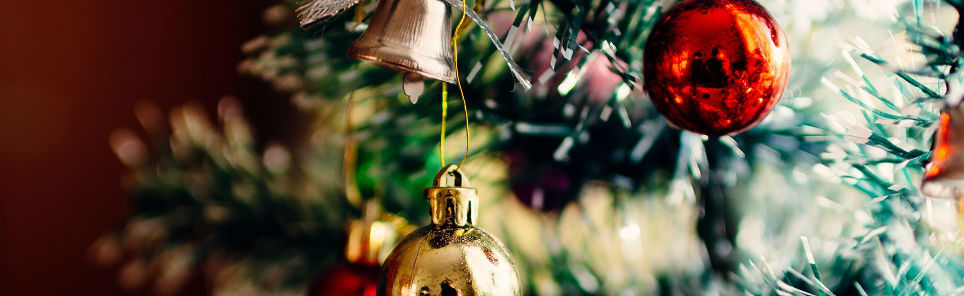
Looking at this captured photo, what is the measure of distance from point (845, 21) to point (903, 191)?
0.17m

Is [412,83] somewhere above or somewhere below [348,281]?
above

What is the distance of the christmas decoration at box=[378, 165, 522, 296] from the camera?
0.29 meters

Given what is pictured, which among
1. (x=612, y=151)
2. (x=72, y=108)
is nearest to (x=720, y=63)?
(x=612, y=151)

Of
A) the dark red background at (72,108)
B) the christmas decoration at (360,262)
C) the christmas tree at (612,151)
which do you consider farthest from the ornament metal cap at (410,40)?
the dark red background at (72,108)

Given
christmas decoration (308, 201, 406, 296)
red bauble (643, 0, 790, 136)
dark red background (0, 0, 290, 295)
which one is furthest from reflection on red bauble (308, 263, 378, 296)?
dark red background (0, 0, 290, 295)

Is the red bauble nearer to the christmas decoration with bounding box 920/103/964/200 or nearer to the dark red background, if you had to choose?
the christmas decoration with bounding box 920/103/964/200

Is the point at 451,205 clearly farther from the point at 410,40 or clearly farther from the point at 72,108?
the point at 72,108

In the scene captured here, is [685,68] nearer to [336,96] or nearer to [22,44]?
[336,96]

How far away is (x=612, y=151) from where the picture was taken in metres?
0.48

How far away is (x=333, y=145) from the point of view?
0.71 metres

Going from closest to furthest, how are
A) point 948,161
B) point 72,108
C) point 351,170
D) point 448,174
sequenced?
1. point 948,161
2. point 448,174
3. point 351,170
4. point 72,108

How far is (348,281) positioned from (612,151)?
210 mm

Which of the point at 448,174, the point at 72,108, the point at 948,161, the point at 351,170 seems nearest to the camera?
the point at 948,161

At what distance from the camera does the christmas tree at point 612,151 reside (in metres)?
0.29
